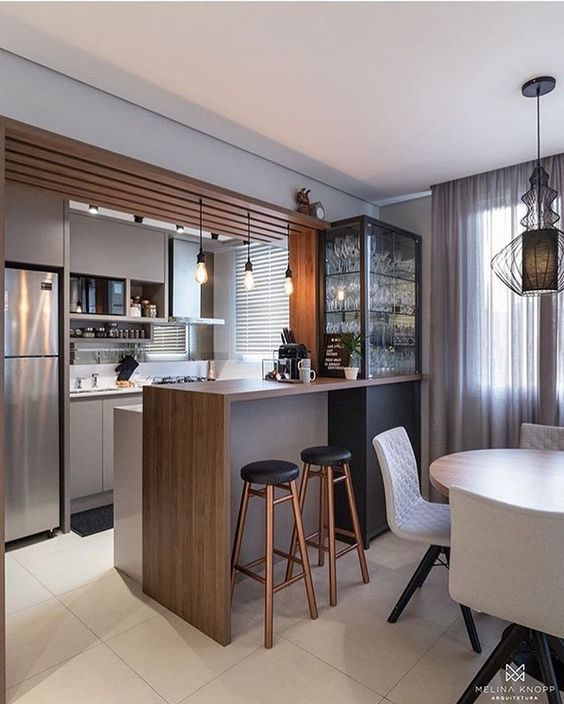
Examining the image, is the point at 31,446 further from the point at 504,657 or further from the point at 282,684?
the point at 504,657

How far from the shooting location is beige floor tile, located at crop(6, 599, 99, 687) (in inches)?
79.6

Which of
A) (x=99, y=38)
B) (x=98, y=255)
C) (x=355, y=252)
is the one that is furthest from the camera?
(x=98, y=255)

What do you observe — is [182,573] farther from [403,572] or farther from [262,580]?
[403,572]

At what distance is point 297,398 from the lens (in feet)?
10.4

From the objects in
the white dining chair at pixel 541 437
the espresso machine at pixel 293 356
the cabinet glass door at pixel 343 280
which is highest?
the cabinet glass door at pixel 343 280

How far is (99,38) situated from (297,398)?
2.24 meters

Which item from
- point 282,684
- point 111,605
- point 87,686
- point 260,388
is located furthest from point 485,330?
point 87,686

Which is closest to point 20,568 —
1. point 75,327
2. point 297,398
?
point 297,398

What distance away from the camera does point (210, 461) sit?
221 centimetres

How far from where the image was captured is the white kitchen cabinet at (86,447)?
Answer: 12.9 feet

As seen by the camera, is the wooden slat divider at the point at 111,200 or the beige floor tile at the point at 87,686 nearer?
the beige floor tile at the point at 87,686

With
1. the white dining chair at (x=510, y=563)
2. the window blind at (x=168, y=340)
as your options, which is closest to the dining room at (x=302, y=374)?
the white dining chair at (x=510, y=563)

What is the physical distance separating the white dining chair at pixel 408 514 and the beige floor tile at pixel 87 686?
4.06ft

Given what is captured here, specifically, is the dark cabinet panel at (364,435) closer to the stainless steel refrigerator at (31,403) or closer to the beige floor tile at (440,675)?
the beige floor tile at (440,675)
